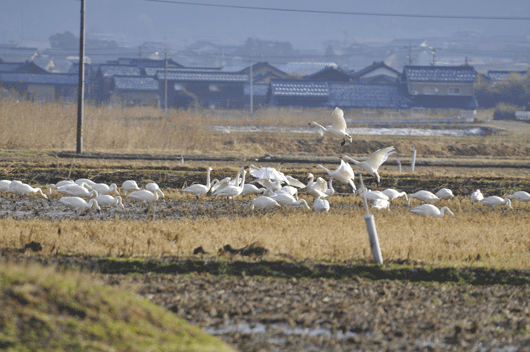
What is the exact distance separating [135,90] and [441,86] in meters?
29.8

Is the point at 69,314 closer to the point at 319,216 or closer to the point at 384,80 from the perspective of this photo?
the point at 319,216

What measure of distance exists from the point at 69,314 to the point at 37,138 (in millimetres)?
22410

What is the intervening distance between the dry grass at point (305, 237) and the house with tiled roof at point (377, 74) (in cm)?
6042

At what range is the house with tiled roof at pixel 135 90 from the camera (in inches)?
2395

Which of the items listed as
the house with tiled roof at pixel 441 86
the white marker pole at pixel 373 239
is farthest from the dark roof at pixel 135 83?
the white marker pole at pixel 373 239

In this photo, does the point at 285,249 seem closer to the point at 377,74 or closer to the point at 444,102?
the point at 444,102

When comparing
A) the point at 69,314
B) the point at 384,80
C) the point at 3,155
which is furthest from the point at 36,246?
the point at 384,80

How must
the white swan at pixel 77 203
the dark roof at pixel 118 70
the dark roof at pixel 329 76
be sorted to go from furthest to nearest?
the dark roof at pixel 118 70 → the dark roof at pixel 329 76 → the white swan at pixel 77 203

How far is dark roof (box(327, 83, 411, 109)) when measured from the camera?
58938 millimetres

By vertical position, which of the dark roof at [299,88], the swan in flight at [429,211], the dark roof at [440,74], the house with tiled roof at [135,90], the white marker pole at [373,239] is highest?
the dark roof at [440,74]

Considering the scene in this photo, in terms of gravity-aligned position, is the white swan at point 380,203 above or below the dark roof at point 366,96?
above

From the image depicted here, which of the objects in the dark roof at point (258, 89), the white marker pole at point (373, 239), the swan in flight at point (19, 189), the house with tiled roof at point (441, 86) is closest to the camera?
the white marker pole at point (373, 239)

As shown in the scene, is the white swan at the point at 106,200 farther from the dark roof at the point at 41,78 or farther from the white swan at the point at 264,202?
the dark roof at the point at 41,78

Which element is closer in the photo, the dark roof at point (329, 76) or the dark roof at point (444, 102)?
the dark roof at point (444, 102)
